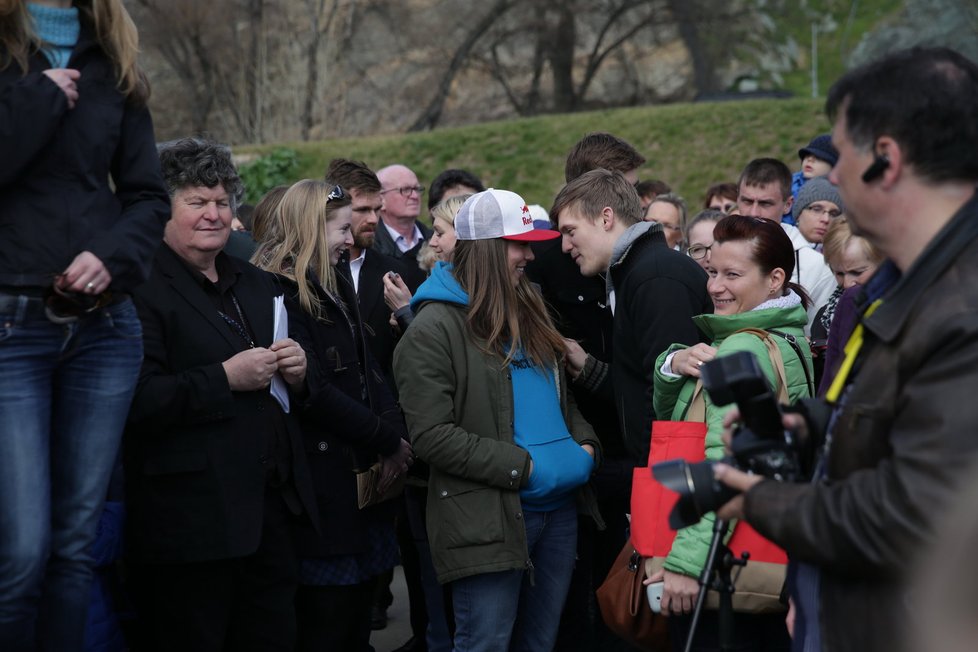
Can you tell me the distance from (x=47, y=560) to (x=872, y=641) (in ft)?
7.24

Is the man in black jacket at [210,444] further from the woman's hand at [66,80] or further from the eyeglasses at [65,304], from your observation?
the woman's hand at [66,80]

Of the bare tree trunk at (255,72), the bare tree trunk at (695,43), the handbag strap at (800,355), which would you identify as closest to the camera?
the handbag strap at (800,355)

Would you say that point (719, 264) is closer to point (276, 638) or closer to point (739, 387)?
point (739, 387)

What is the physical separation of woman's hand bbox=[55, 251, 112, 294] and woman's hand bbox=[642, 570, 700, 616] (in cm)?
192

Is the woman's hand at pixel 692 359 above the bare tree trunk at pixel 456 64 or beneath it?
beneath

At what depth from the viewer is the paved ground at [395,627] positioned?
6.25m

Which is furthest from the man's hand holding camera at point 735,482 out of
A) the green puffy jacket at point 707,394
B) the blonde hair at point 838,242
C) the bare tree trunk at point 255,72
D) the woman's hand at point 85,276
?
the bare tree trunk at point 255,72

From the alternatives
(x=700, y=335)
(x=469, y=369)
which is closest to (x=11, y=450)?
(x=469, y=369)

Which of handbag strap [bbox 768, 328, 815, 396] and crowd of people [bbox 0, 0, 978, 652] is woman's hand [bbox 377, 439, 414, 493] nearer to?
crowd of people [bbox 0, 0, 978, 652]

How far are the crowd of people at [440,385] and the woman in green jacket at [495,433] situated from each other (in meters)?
0.01

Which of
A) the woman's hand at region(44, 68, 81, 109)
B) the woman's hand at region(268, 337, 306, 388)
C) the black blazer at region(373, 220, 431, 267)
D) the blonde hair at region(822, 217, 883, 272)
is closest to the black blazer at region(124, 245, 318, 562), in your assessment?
the woman's hand at region(268, 337, 306, 388)

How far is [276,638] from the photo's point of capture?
4395mm

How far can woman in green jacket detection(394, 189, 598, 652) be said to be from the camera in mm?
4359

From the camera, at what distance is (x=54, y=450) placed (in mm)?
3320
